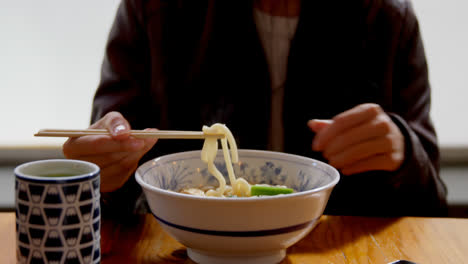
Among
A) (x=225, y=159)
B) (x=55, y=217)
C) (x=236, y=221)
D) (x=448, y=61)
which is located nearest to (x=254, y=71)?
(x=225, y=159)

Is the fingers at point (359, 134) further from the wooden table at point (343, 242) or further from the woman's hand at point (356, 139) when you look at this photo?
the wooden table at point (343, 242)

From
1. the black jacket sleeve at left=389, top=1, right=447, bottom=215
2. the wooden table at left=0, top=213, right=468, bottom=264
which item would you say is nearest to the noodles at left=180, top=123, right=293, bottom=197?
the wooden table at left=0, top=213, right=468, bottom=264

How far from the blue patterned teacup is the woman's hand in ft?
1.96

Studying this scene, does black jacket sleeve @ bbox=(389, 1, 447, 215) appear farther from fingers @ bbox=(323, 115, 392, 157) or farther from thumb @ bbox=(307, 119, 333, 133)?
thumb @ bbox=(307, 119, 333, 133)

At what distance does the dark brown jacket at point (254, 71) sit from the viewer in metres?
1.50

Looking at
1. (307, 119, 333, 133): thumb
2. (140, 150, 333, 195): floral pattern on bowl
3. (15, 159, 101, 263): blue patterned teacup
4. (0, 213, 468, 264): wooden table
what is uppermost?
(15, 159, 101, 263): blue patterned teacup

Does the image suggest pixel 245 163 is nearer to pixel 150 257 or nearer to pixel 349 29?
pixel 150 257

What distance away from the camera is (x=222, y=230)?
714mm

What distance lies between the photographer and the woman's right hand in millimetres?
916

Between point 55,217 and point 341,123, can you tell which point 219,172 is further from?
point 55,217

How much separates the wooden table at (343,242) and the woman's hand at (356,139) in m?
0.14

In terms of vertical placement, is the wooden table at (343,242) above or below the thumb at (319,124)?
below

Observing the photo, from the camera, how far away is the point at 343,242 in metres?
0.94

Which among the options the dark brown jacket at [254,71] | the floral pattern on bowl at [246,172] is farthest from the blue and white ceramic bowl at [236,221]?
the dark brown jacket at [254,71]
